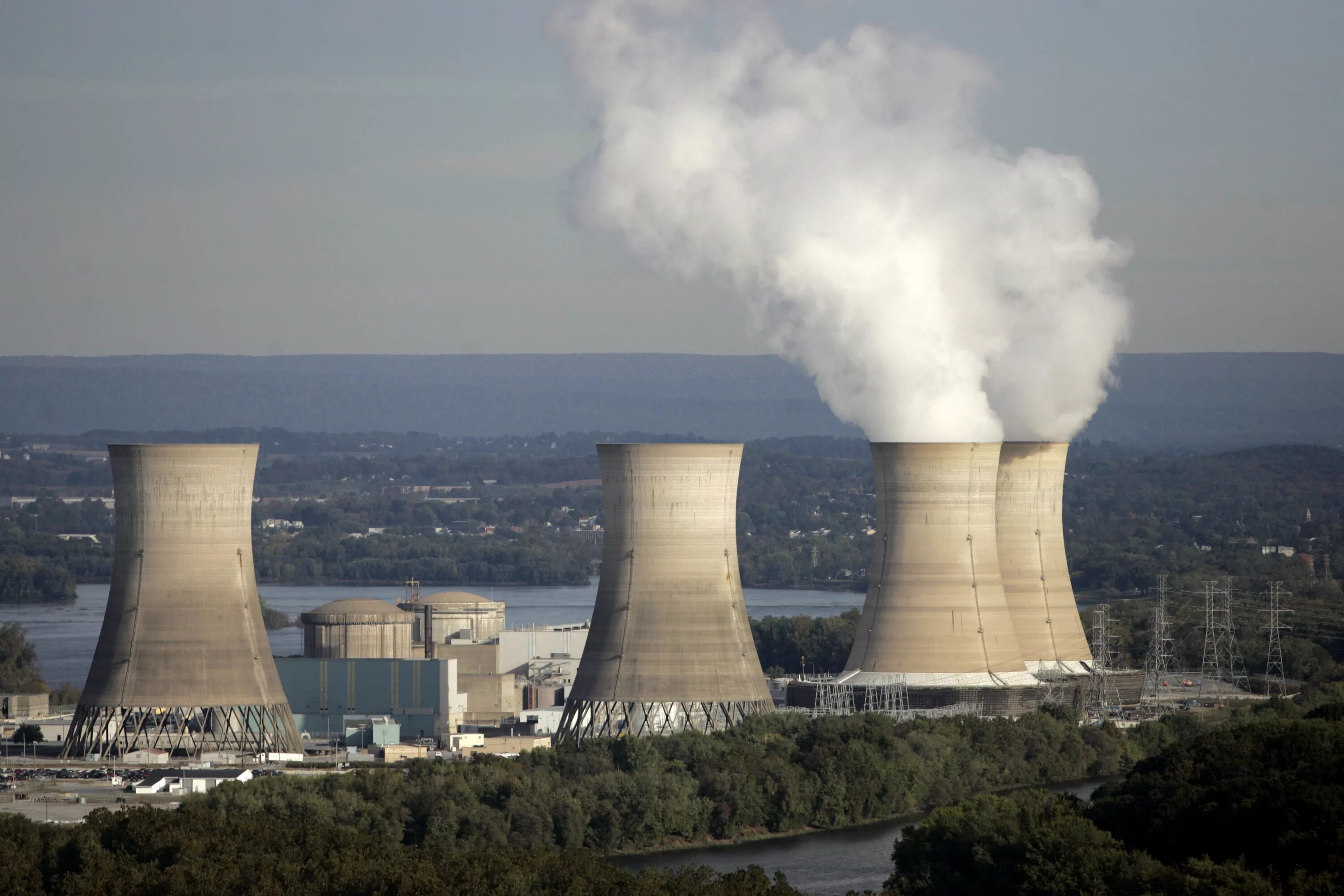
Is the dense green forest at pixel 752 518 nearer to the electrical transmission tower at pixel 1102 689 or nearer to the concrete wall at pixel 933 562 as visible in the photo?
the electrical transmission tower at pixel 1102 689

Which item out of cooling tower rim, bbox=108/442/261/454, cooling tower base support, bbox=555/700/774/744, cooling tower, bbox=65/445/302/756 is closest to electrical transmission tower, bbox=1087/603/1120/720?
cooling tower base support, bbox=555/700/774/744

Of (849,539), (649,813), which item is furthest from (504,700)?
(849,539)

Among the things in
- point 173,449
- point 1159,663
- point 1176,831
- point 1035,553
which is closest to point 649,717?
point 173,449

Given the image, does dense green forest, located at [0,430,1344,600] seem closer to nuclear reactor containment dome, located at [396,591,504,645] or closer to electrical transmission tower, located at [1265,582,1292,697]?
electrical transmission tower, located at [1265,582,1292,697]

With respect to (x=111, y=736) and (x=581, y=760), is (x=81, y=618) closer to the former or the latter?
(x=111, y=736)

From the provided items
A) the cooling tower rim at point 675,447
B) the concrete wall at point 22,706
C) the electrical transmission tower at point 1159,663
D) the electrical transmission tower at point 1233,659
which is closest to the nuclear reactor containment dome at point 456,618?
the concrete wall at point 22,706

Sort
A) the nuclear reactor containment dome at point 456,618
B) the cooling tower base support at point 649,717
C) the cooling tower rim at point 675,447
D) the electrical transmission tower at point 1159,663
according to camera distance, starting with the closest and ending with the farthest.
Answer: the cooling tower rim at point 675,447 → the cooling tower base support at point 649,717 → the electrical transmission tower at point 1159,663 → the nuclear reactor containment dome at point 456,618

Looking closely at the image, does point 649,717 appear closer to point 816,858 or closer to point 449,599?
point 816,858
